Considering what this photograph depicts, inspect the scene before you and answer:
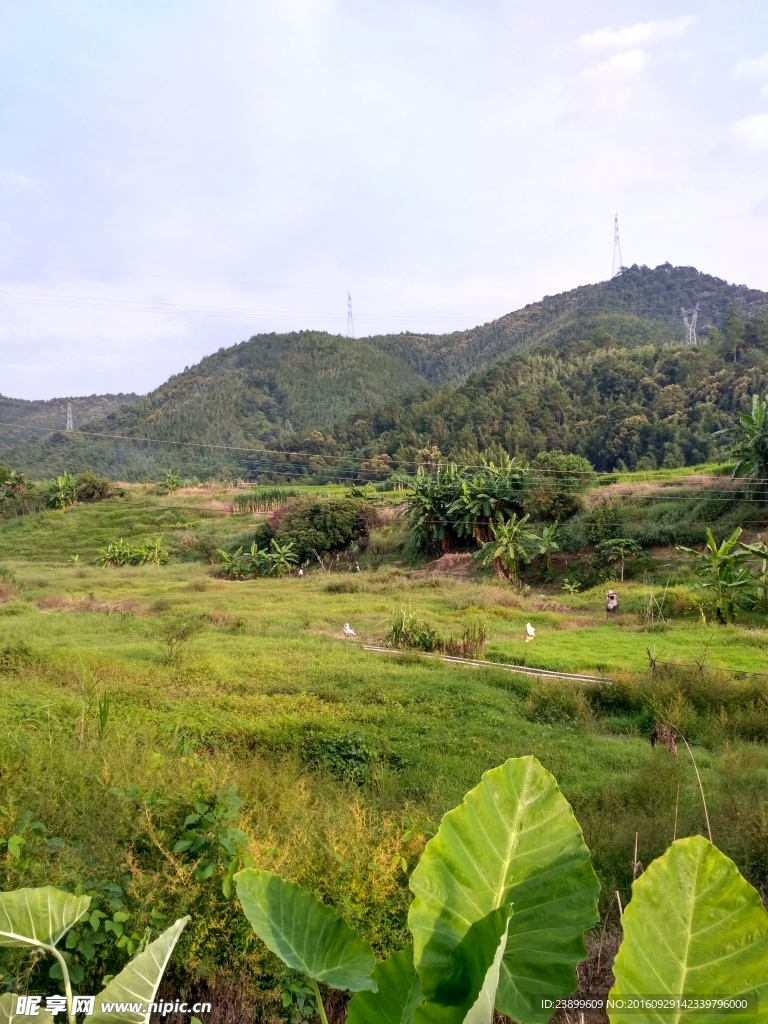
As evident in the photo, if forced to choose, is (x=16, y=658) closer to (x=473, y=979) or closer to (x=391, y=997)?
(x=391, y=997)

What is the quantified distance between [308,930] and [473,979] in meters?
0.31

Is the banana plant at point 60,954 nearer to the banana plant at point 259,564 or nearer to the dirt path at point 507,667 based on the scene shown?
the dirt path at point 507,667

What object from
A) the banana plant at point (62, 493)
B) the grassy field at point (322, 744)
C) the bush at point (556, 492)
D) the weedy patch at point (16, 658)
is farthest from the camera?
the banana plant at point (62, 493)

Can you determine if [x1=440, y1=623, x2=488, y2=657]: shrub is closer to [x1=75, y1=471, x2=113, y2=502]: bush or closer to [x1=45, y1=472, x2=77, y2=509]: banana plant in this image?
[x1=45, y1=472, x2=77, y2=509]: banana plant

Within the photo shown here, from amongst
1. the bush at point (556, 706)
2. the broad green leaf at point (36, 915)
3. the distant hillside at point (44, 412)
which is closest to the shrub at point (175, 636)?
the bush at point (556, 706)

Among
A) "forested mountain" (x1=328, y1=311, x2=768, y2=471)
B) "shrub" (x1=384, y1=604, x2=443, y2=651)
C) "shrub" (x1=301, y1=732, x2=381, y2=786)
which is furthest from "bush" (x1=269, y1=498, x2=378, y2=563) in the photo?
"shrub" (x1=301, y1=732, x2=381, y2=786)

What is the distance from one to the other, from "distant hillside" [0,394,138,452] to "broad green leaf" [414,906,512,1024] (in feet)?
318

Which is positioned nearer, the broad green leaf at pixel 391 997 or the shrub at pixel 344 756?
the broad green leaf at pixel 391 997

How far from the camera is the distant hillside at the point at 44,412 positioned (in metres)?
101

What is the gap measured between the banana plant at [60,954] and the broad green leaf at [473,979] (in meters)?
0.33

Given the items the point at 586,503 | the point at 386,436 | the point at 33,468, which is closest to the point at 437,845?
the point at 586,503

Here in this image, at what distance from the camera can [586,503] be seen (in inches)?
1065

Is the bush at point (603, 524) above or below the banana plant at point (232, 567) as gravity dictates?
above

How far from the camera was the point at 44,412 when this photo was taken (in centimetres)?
12312
